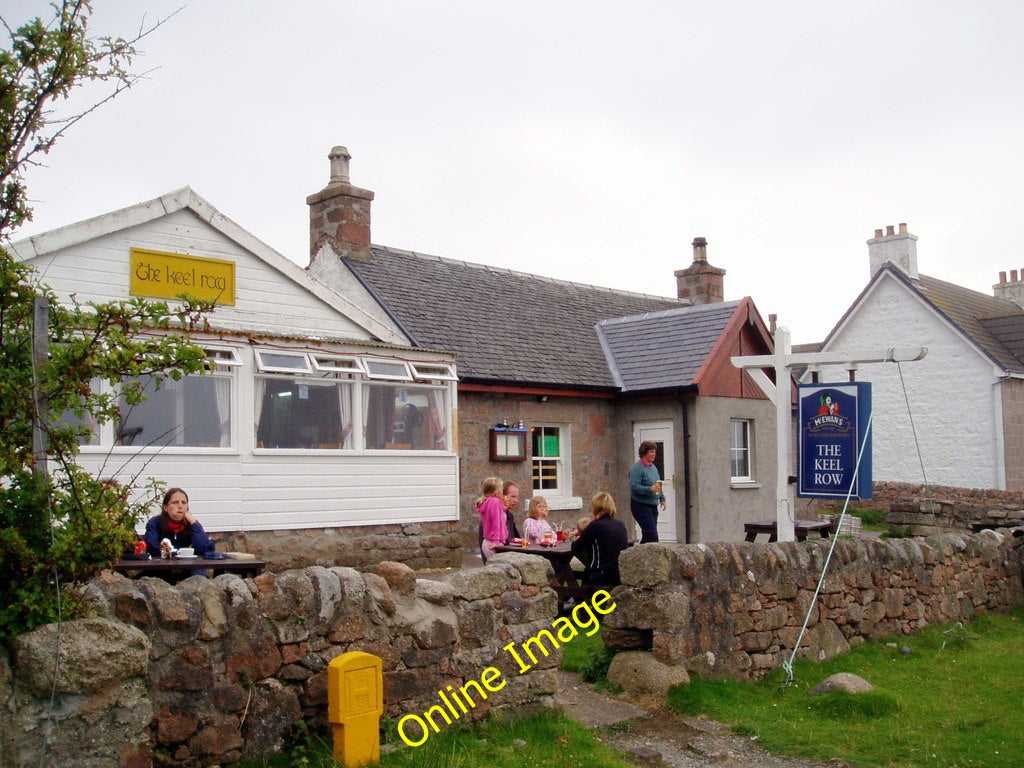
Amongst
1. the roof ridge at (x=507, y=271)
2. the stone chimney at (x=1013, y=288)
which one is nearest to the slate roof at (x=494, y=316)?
the roof ridge at (x=507, y=271)

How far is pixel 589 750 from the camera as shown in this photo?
20.2 feet

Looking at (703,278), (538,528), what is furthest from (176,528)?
(703,278)

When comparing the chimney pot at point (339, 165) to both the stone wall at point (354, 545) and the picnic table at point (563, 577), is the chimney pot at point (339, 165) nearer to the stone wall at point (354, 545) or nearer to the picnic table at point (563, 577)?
the stone wall at point (354, 545)

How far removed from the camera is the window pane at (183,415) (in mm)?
10547

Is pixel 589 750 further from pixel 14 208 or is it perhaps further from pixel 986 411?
pixel 986 411

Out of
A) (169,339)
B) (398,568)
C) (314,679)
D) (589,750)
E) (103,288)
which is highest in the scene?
(103,288)

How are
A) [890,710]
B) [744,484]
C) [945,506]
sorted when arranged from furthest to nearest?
[945,506] → [744,484] → [890,710]

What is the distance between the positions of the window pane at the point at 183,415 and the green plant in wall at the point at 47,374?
6.14 m

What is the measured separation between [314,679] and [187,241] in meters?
7.74

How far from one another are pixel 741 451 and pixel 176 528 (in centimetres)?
1160

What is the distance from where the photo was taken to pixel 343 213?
1597 centimetres

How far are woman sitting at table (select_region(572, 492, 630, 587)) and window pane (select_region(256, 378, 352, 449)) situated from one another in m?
4.22

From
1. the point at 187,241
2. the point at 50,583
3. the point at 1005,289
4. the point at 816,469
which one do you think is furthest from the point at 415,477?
the point at 1005,289

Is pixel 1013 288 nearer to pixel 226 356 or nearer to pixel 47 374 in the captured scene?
pixel 226 356
